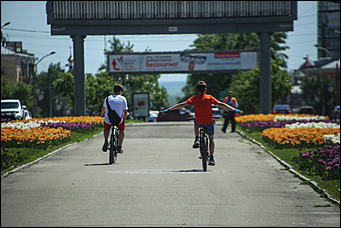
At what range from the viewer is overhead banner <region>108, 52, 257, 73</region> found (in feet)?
164

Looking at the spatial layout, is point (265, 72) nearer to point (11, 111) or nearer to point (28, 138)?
point (11, 111)

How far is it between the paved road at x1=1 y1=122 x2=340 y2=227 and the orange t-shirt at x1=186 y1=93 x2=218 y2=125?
3.39ft

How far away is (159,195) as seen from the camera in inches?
408

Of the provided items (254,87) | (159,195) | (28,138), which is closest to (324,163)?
(159,195)

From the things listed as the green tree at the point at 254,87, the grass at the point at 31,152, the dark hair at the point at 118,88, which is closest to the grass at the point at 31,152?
the grass at the point at 31,152

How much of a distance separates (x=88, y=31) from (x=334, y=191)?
90.0 ft

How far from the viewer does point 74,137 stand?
81.2 feet

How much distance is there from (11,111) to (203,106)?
113 ft

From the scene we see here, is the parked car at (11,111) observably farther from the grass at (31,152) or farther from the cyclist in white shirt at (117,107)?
the cyclist in white shirt at (117,107)

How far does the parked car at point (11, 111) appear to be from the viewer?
148ft

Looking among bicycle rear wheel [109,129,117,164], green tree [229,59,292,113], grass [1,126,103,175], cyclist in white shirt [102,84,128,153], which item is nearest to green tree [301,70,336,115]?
green tree [229,59,292,113]

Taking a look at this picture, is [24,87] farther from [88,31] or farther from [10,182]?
[10,182]

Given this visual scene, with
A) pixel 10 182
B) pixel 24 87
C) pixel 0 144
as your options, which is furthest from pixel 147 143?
pixel 24 87

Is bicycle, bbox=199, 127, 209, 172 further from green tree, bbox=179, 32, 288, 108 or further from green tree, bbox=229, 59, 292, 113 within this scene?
green tree, bbox=179, 32, 288, 108
